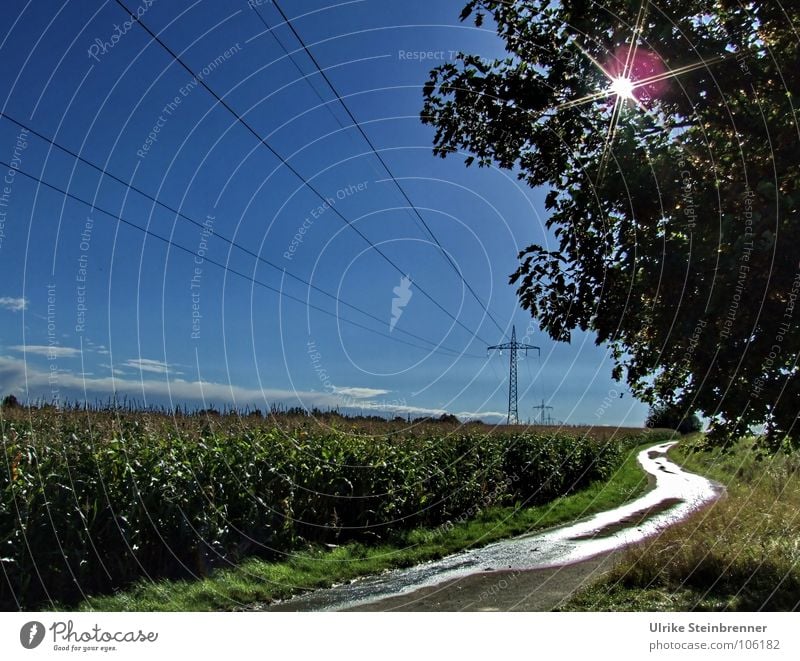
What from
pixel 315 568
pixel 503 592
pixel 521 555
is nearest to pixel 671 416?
pixel 503 592

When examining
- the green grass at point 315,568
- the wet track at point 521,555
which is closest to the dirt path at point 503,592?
the wet track at point 521,555

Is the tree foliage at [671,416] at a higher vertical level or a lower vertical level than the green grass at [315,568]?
higher

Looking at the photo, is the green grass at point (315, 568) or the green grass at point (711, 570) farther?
the green grass at point (315, 568)

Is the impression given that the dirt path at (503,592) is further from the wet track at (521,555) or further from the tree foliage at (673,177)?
the tree foliage at (673,177)

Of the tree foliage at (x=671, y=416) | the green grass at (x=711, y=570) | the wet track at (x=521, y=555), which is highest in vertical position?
the tree foliage at (x=671, y=416)

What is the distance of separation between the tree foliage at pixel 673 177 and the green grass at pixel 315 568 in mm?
4425

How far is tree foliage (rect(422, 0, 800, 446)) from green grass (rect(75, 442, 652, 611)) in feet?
14.5

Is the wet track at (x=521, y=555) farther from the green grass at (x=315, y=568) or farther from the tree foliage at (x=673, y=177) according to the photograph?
the tree foliage at (x=673, y=177)

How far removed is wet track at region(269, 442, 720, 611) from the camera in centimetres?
719

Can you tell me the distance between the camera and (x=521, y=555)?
31.9 feet

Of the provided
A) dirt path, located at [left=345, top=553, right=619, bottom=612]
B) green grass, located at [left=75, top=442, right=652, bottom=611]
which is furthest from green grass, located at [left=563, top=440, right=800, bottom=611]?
green grass, located at [left=75, top=442, right=652, bottom=611]

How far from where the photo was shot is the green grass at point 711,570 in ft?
19.9

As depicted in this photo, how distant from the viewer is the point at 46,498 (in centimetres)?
648
